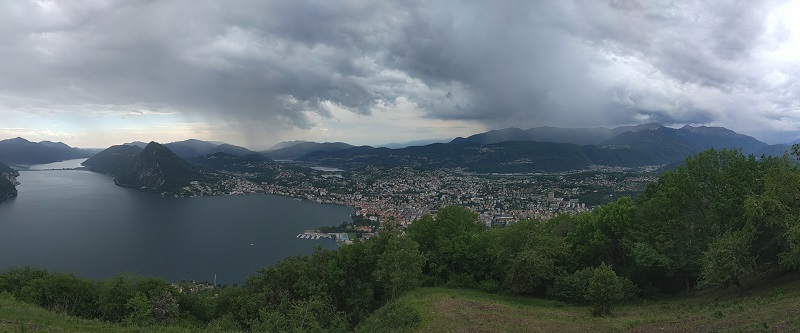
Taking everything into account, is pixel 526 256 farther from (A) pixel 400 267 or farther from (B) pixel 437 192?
(B) pixel 437 192

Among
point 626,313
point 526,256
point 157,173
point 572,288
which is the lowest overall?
point 157,173

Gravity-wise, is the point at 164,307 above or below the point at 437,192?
above

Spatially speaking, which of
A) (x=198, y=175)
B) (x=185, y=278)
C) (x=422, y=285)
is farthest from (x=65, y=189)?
(x=422, y=285)

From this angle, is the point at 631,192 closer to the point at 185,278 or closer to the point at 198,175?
the point at 185,278

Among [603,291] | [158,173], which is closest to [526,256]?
[603,291]

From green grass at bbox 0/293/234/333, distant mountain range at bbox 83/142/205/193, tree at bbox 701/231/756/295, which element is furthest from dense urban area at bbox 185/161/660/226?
tree at bbox 701/231/756/295

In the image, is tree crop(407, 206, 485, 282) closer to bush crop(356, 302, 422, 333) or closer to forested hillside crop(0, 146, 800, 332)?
forested hillside crop(0, 146, 800, 332)

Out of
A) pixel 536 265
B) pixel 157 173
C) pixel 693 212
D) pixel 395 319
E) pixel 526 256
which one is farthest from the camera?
pixel 157 173
